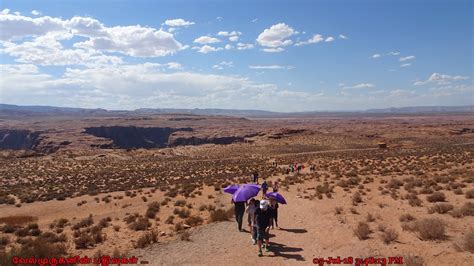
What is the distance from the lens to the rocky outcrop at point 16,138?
11300 centimetres

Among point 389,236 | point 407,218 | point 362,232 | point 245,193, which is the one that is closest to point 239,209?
point 245,193

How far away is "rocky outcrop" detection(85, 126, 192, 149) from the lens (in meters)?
126

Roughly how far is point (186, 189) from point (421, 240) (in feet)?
61.0

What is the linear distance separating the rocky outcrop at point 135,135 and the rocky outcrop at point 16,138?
15731mm

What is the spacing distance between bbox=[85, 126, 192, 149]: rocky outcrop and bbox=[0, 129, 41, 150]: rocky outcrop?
15731mm

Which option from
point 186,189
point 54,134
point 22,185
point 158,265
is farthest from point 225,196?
point 54,134

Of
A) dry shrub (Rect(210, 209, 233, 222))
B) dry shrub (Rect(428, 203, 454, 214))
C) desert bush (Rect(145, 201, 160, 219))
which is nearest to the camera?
→ dry shrub (Rect(428, 203, 454, 214))

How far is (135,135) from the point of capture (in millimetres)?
133125

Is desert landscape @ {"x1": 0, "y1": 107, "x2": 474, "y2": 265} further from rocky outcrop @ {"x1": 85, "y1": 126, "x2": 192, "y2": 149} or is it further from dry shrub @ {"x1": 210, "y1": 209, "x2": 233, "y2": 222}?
rocky outcrop @ {"x1": 85, "y1": 126, "x2": 192, "y2": 149}

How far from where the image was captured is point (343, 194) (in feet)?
71.4

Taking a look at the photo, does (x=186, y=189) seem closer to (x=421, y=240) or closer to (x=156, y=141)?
(x=421, y=240)

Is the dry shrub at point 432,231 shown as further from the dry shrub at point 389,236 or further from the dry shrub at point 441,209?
the dry shrub at point 441,209

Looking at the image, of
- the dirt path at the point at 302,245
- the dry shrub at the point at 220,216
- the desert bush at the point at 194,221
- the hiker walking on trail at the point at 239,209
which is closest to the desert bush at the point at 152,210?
the desert bush at the point at 194,221

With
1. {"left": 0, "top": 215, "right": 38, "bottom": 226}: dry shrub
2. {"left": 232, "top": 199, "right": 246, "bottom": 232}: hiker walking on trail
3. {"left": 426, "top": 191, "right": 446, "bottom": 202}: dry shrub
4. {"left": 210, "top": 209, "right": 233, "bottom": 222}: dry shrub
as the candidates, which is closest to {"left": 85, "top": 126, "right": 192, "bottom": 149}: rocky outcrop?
{"left": 0, "top": 215, "right": 38, "bottom": 226}: dry shrub
